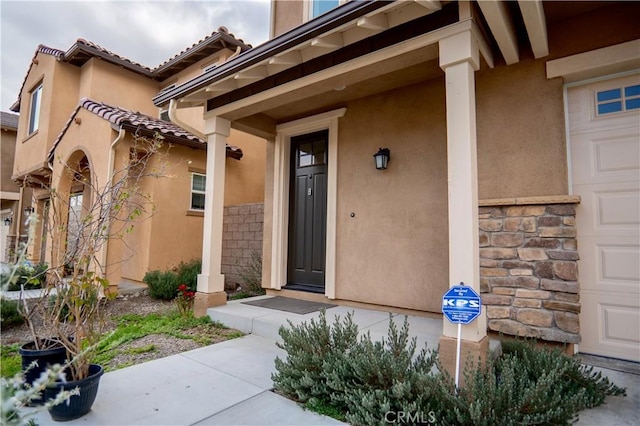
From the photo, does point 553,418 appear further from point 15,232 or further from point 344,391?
point 15,232

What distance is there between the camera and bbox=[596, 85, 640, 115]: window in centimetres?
326

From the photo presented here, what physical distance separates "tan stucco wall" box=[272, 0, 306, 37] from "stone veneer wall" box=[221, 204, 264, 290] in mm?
3330

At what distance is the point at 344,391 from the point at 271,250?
11.7 feet

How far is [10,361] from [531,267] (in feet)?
17.4

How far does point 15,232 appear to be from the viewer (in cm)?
1258

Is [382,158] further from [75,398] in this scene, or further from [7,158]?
[7,158]

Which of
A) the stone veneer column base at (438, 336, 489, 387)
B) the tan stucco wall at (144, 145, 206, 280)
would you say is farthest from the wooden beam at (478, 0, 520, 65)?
the tan stucco wall at (144, 145, 206, 280)

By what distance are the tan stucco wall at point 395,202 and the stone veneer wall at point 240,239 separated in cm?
250

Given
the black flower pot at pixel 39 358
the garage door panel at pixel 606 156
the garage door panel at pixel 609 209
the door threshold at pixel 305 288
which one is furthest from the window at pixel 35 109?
the garage door panel at pixel 609 209

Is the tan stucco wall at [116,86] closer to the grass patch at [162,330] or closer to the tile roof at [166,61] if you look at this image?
the tile roof at [166,61]

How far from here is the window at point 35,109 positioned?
36.1 feet

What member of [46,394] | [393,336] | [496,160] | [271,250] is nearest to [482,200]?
[496,160]

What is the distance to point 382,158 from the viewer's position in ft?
15.2

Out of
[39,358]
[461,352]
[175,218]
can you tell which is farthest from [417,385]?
[175,218]
